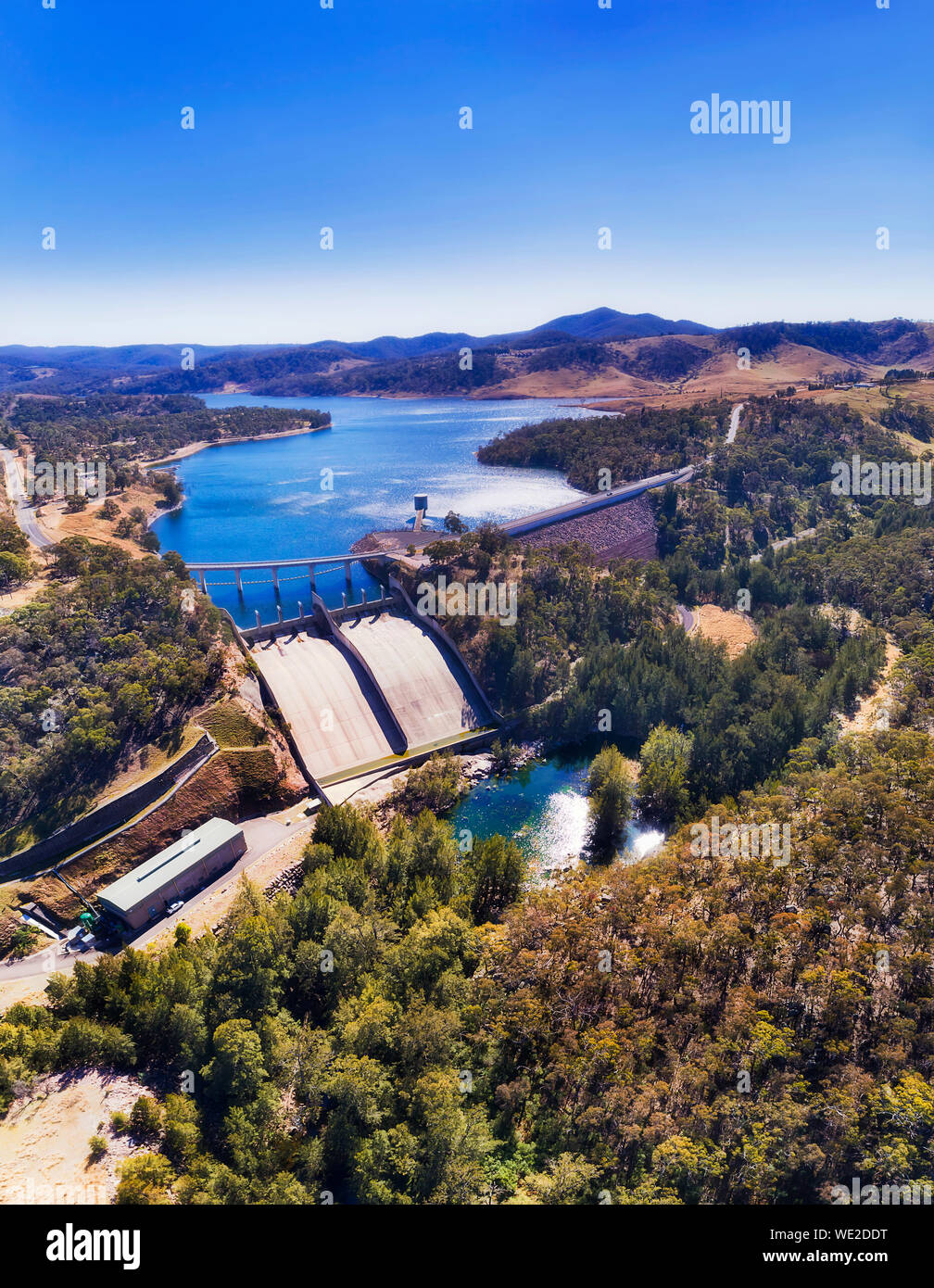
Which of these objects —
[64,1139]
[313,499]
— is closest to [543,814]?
[64,1139]

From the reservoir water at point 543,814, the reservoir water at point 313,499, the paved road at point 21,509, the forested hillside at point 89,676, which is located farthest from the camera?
the reservoir water at point 313,499

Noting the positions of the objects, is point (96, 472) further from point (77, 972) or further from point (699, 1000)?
point (699, 1000)

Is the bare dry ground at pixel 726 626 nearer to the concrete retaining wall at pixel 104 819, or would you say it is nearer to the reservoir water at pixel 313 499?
the reservoir water at pixel 313 499

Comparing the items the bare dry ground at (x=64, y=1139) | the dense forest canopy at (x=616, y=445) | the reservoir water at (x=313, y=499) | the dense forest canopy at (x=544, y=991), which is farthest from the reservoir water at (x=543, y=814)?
the dense forest canopy at (x=616, y=445)

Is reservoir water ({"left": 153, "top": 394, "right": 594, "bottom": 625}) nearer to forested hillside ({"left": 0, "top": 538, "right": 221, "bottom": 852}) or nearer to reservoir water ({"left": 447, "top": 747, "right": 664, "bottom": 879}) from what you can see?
forested hillside ({"left": 0, "top": 538, "right": 221, "bottom": 852})

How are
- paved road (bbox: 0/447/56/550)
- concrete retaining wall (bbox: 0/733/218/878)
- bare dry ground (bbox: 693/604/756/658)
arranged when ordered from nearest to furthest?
concrete retaining wall (bbox: 0/733/218/878) → bare dry ground (bbox: 693/604/756/658) → paved road (bbox: 0/447/56/550)

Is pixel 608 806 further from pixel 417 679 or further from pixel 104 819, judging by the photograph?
pixel 104 819

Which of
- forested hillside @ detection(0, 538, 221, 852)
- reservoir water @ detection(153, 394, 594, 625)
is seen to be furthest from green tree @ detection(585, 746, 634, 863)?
reservoir water @ detection(153, 394, 594, 625)
